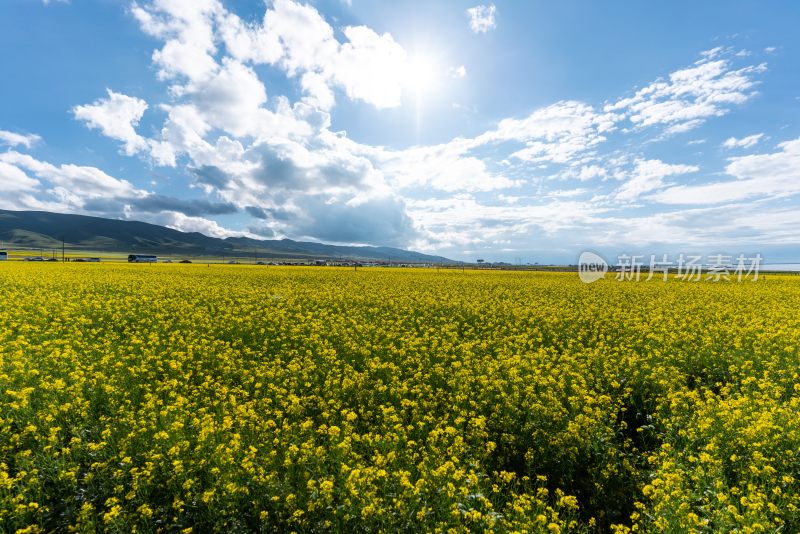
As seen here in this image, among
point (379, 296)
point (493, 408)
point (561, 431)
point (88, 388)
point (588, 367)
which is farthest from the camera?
point (379, 296)

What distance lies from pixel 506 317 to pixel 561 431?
9.68 m

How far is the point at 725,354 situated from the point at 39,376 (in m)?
17.7

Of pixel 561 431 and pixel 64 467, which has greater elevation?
pixel 561 431

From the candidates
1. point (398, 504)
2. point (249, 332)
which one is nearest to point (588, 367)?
point (398, 504)

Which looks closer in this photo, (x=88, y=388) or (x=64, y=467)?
(x=64, y=467)

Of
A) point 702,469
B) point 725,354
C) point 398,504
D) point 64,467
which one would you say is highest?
point 725,354

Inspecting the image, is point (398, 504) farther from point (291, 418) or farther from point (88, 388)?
point (88, 388)

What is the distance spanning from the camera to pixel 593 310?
17.9 meters

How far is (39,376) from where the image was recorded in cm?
857

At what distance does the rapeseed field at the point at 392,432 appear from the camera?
469 centimetres

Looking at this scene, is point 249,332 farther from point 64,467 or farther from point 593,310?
point 593,310

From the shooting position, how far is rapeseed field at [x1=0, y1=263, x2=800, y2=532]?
4691 mm

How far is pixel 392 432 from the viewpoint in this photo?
6.68 meters

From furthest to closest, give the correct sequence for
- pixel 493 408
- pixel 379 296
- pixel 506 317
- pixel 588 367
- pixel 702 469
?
pixel 379 296, pixel 506 317, pixel 588 367, pixel 493 408, pixel 702 469
